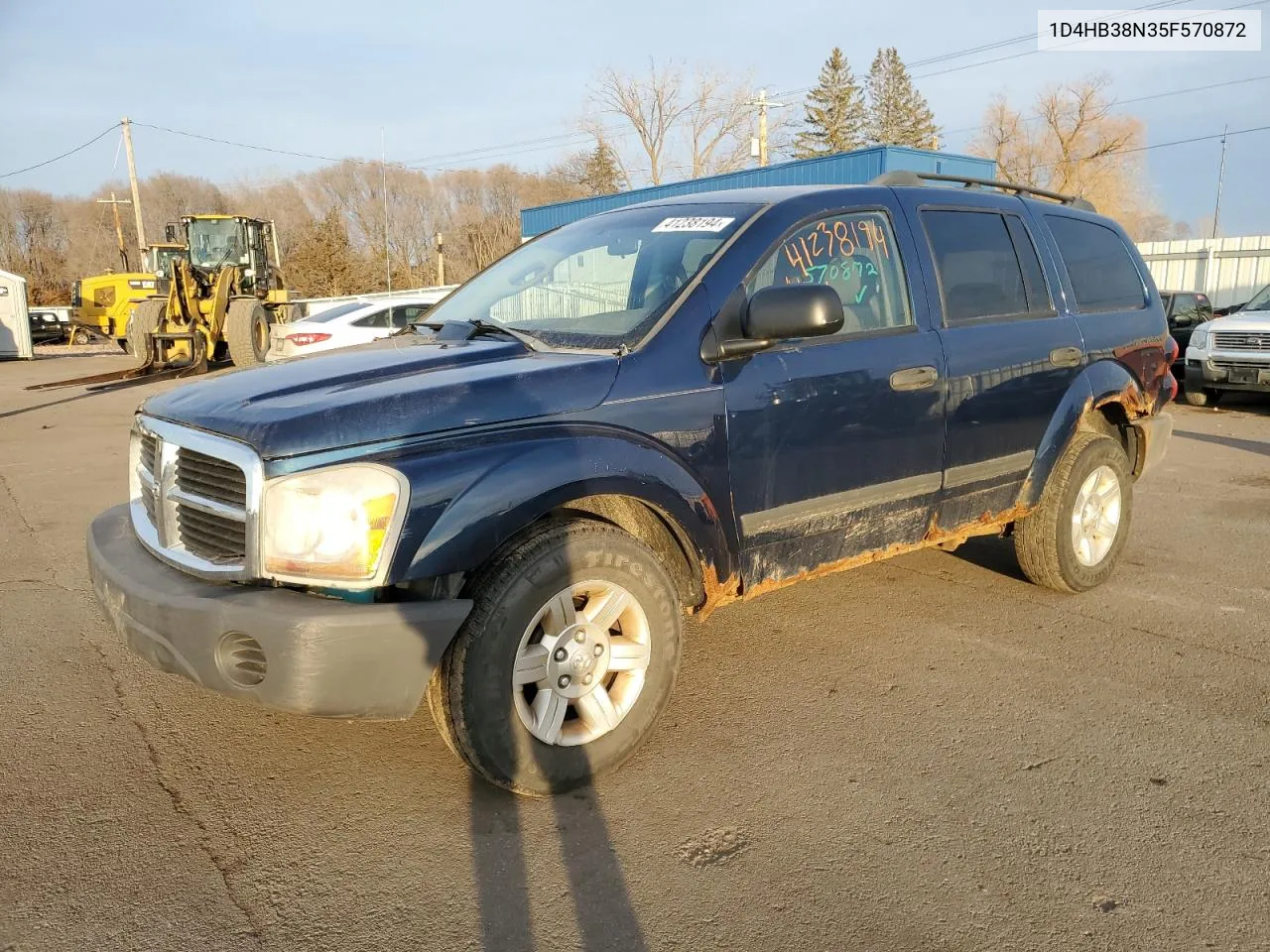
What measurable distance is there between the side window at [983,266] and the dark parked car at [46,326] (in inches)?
1544

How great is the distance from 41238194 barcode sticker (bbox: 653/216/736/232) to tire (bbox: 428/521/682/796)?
1.34m

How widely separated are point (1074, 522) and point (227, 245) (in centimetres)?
2216

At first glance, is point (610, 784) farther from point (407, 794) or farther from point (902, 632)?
point (902, 632)

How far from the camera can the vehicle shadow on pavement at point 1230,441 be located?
9.80 metres

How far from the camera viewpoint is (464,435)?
2.76 meters

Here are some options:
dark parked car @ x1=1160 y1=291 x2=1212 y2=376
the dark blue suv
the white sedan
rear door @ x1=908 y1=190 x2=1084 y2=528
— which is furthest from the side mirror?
dark parked car @ x1=1160 y1=291 x2=1212 y2=376

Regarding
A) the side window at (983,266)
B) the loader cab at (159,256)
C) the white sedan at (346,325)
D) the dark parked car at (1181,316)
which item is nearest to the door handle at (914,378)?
the side window at (983,266)

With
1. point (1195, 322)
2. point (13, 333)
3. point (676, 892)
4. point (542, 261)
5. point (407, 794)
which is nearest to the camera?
point (676, 892)

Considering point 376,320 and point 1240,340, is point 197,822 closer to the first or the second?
point 376,320

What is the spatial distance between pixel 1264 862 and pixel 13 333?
106 ft

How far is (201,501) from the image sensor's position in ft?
9.32

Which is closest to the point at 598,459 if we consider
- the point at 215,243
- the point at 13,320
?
the point at 215,243

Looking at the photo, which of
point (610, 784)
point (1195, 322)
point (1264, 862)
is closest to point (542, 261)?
point (610, 784)

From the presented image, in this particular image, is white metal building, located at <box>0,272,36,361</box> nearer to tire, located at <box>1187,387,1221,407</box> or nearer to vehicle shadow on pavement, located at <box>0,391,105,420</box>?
vehicle shadow on pavement, located at <box>0,391,105,420</box>
